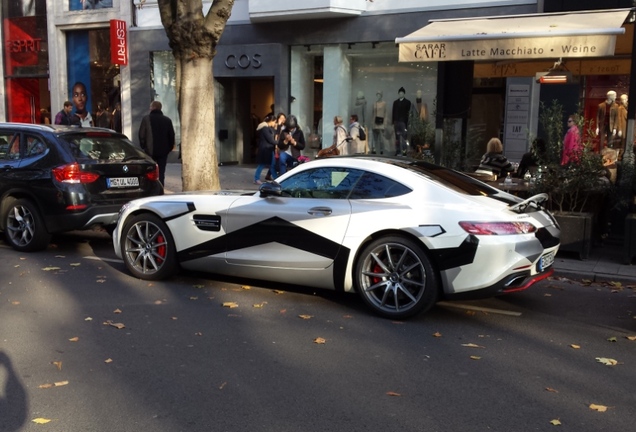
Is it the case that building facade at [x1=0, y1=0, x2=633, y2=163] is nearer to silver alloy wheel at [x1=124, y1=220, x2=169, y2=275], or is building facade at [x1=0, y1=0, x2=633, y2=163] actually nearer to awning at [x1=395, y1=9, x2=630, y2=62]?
awning at [x1=395, y1=9, x2=630, y2=62]

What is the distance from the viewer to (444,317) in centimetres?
627

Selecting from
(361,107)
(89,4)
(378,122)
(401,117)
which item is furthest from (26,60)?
(401,117)

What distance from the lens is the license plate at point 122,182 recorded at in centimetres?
908

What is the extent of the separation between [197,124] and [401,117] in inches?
347

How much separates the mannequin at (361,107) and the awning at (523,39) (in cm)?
773

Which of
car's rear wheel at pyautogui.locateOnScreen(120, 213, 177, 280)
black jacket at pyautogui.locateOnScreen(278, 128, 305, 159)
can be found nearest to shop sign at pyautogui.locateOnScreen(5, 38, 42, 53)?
black jacket at pyautogui.locateOnScreen(278, 128, 305, 159)

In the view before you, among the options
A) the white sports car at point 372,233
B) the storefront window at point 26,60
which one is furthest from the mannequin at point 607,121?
the storefront window at point 26,60

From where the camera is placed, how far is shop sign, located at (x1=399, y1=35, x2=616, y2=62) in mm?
9172

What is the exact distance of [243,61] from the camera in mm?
19516

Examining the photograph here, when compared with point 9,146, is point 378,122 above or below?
above

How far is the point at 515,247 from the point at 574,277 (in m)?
2.72

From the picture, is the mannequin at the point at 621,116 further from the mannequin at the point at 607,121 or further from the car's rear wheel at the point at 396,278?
the car's rear wheel at the point at 396,278

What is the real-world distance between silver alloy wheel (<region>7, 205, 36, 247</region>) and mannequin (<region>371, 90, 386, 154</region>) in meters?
11.3

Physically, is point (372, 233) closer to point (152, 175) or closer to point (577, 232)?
point (577, 232)
